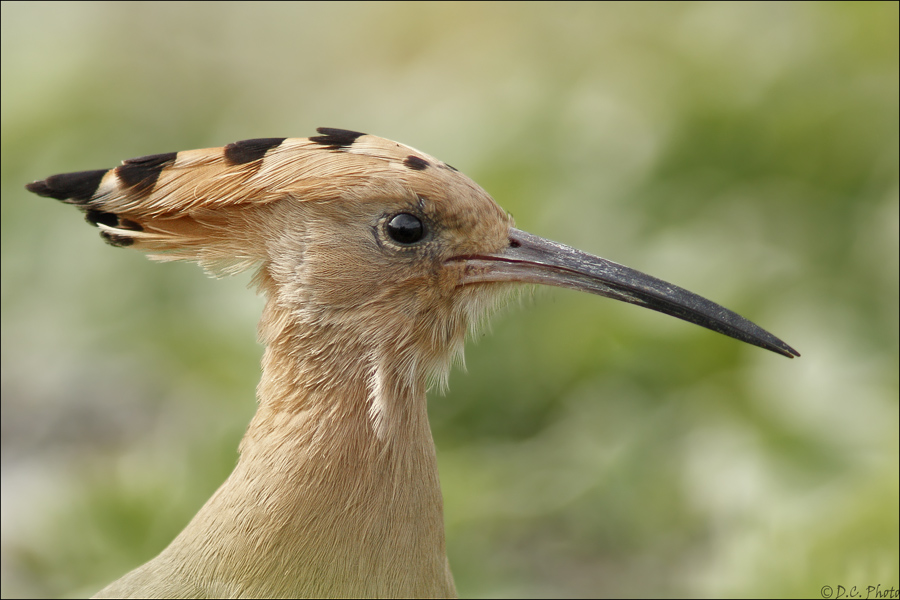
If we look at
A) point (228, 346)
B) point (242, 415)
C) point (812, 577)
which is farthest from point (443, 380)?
point (228, 346)

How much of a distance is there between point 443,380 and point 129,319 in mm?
2512

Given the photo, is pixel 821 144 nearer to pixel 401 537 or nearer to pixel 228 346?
pixel 228 346

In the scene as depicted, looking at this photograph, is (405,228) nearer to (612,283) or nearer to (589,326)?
(612,283)

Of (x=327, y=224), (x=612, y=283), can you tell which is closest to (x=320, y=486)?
(x=327, y=224)

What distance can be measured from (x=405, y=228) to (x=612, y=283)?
386mm

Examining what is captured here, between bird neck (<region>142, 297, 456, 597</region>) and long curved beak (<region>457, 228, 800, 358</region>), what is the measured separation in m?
0.29

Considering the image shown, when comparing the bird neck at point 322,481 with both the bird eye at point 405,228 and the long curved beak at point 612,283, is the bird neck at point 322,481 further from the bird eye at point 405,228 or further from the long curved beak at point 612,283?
the long curved beak at point 612,283

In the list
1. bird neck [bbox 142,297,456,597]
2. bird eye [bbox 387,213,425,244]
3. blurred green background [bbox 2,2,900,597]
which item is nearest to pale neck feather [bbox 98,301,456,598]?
bird neck [bbox 142,297,456,597]

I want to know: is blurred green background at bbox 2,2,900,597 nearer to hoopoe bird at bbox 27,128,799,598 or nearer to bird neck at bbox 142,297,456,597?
hoopoe bird at bbox 27,128,799,598

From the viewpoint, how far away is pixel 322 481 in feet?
5.31

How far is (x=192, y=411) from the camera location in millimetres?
3412

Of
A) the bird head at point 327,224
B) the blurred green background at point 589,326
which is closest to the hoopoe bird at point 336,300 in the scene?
the bird head at point 327,224

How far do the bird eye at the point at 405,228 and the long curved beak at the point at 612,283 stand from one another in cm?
16

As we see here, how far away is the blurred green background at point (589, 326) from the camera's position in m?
2.89
